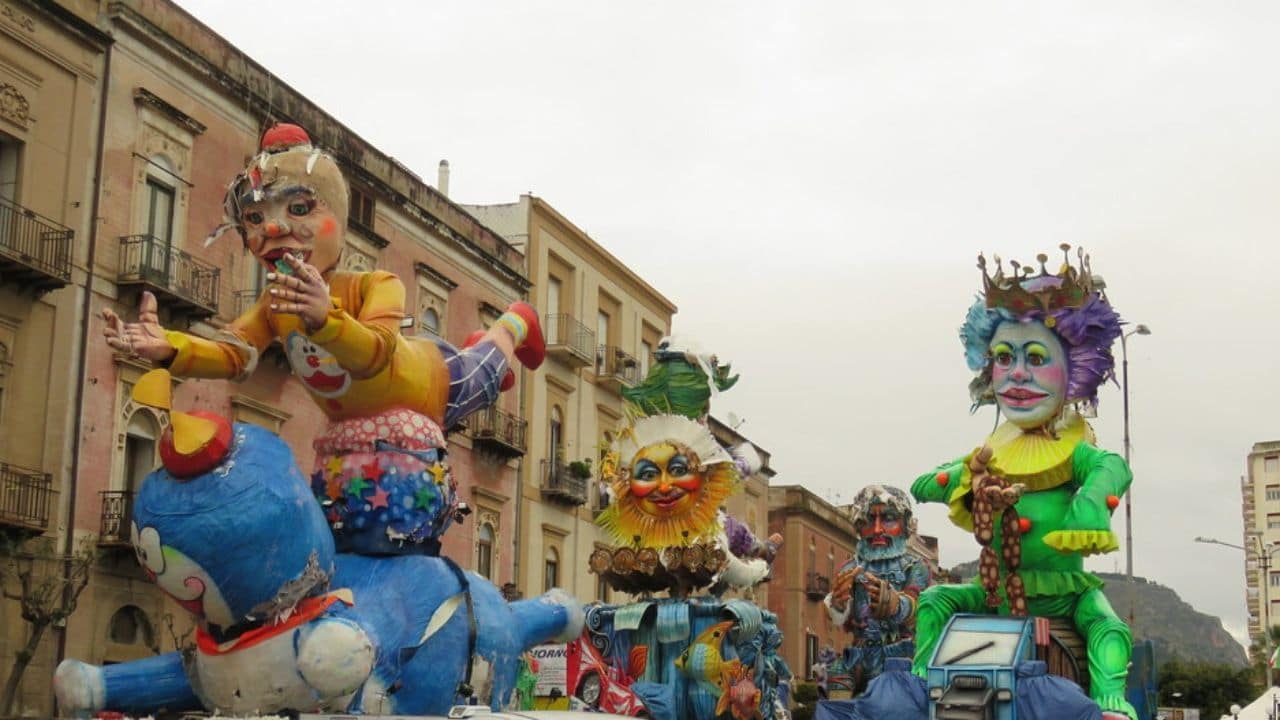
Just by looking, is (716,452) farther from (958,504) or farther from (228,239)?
(228,239)

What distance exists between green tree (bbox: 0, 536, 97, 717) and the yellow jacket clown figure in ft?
26.1

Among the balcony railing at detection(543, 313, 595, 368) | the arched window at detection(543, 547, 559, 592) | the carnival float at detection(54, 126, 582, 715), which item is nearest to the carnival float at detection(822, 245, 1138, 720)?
the carnival float at detection(54, 126, 582, 715)

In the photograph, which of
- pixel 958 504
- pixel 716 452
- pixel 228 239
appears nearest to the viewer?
pixel 958 504

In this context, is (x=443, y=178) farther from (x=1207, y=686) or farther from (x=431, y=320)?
(x=1207, y=686)

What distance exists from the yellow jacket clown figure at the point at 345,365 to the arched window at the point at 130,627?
10.4 metres

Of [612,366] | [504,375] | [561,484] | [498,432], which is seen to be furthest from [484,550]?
[504,375]

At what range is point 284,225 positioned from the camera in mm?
8766

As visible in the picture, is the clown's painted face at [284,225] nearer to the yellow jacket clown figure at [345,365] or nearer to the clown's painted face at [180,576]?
the yellow jacket clown figure at [345,365]

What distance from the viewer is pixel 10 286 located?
17.2 metres

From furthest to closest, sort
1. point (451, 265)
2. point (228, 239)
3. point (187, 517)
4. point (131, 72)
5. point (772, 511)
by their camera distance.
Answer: point (772, 511) < point (451, 265) < point (228, 239) < point (131, 72) < point (187, 517)

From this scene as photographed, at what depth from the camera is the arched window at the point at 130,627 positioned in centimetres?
1842

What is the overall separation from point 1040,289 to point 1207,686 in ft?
95.4

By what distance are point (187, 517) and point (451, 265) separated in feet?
59.5

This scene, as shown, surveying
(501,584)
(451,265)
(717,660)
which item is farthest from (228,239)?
(717,660)
